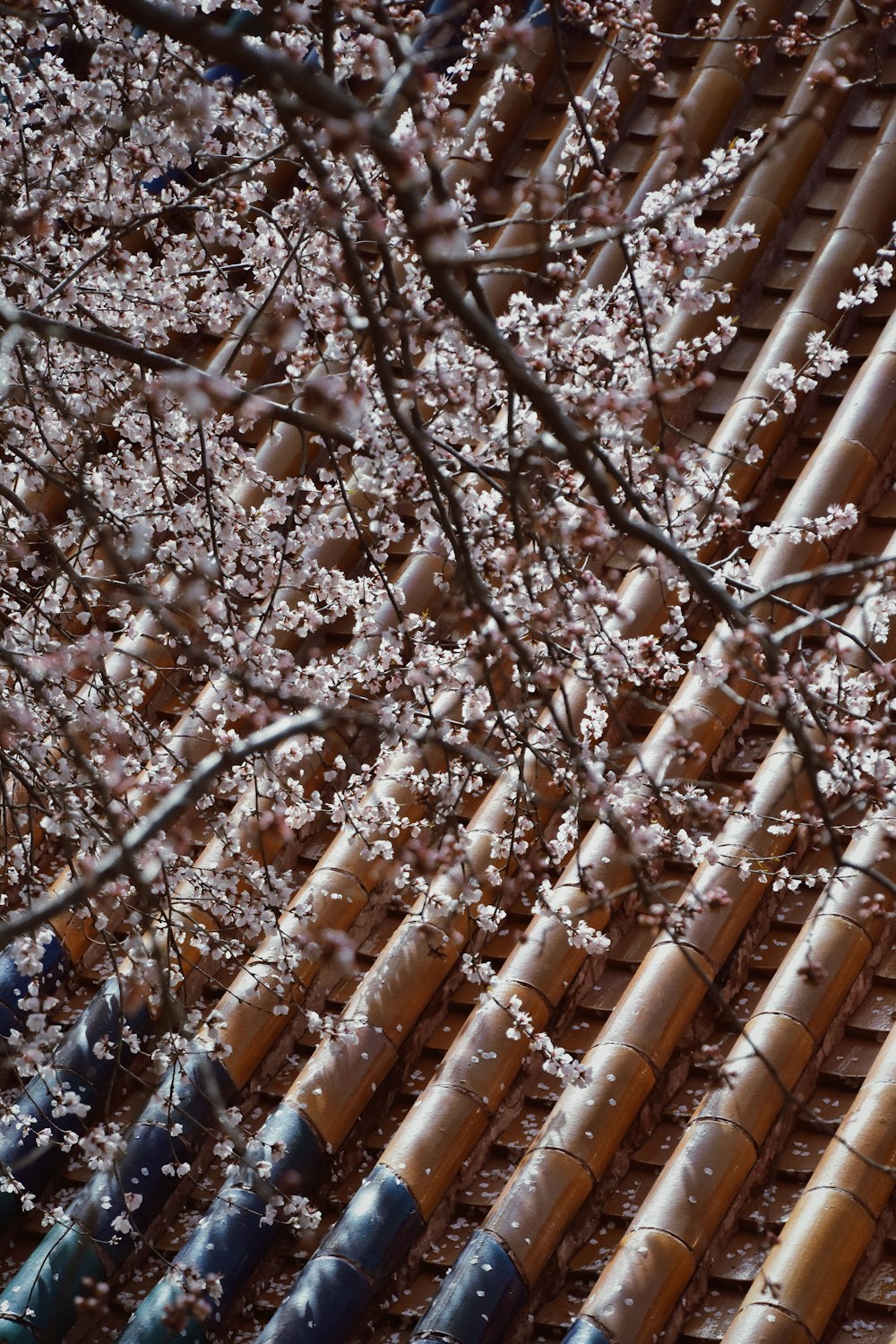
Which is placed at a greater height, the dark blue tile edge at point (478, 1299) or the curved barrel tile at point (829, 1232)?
the curved barrel tile at point (829, 1232)

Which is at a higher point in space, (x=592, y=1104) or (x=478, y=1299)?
(x=592, y=1104)

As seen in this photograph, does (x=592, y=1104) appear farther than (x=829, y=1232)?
Yes

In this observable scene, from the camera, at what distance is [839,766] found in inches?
138

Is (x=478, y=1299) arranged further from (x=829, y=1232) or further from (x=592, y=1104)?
(x=829, y=1232)

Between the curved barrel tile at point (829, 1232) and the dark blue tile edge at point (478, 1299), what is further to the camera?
the dark blue tile edge at point (478, 1299)

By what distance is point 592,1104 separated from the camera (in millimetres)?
3350

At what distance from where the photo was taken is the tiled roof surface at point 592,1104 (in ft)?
10.00

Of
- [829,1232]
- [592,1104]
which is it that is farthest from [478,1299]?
[829,1232]

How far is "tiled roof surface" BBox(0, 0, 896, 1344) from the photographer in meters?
3.05

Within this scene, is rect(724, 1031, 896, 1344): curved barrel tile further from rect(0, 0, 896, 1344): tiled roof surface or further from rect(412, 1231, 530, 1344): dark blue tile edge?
rect(412, 1231, 530, 1344): dark blue tile edge

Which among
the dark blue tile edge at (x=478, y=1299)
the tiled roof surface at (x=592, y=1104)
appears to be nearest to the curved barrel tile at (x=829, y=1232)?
the tiled roof surface at (x=592, y=1104)

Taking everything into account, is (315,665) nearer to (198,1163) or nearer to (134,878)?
(198,1163)

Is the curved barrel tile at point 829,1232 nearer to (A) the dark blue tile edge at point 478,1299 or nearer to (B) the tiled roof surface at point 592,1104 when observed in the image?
(B) the tiled roof surface at point 592,1104

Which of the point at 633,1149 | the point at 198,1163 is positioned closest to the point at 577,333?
the point at 633,1149
